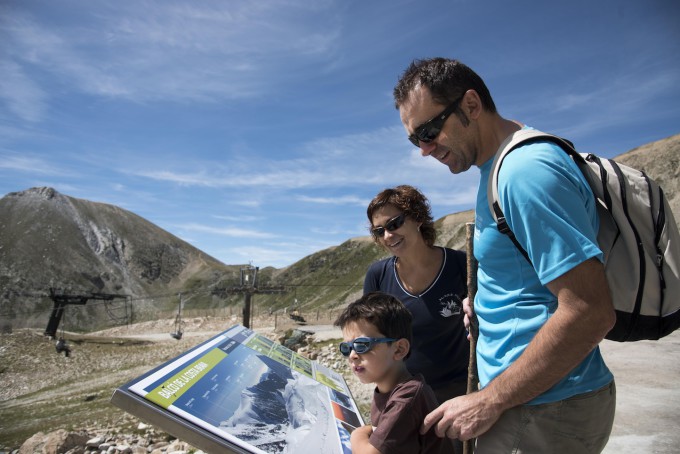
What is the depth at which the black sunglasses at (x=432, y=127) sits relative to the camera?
6.36ft

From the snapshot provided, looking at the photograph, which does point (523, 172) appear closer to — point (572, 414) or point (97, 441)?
point (572, 414)

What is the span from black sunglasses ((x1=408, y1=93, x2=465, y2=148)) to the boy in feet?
3.34

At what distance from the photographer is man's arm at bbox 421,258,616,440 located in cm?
140

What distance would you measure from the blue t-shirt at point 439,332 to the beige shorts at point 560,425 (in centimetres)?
136

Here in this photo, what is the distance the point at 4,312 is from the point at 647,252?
11604cm

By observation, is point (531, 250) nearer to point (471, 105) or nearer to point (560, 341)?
point (560, 341)

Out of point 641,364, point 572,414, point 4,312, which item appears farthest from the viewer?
Answer: point 4,312

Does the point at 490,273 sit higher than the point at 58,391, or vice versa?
the point at 490,273

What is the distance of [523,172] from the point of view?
1.48m

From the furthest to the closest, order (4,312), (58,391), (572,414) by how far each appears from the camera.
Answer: (4,312), (58,391), (572,414)

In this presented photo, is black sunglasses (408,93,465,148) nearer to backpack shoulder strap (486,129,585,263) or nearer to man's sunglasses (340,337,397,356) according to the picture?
backpack shoulder strap (486,129,585,263)

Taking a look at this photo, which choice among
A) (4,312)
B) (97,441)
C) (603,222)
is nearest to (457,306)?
(603,222)

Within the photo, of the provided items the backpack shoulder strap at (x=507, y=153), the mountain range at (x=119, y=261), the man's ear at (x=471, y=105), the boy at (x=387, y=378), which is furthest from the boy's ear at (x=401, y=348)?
the mountain range at (x=119, y=261)

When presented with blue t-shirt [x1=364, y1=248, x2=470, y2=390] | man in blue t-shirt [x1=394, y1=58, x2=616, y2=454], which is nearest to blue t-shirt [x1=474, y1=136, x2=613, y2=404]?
man in blue t-shirt [x1=394, y1=58, x2=616, y2=454]
